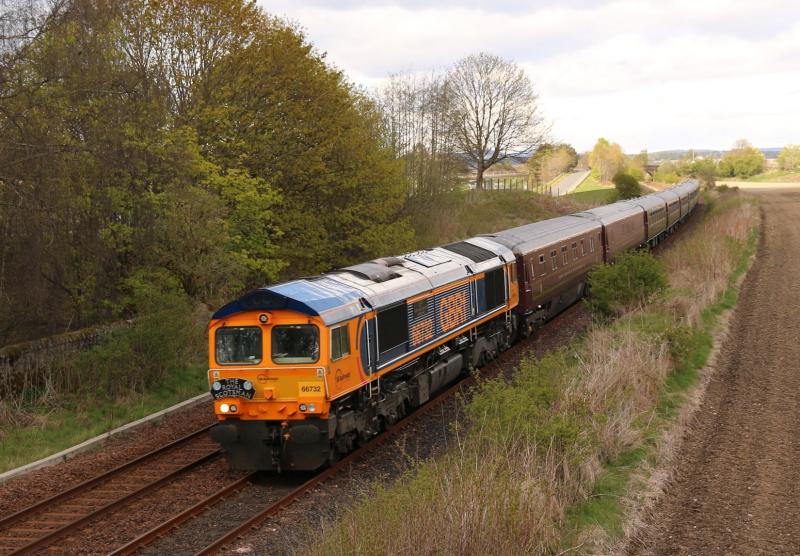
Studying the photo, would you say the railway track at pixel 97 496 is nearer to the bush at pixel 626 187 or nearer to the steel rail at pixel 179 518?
the steel rail at pixel 179 518

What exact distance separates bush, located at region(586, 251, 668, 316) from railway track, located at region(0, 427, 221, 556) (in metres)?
12.2

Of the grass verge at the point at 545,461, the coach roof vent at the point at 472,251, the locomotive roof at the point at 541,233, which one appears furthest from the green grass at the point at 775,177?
the grass verge at the point at 545,461

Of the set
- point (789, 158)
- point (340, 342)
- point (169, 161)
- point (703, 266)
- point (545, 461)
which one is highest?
point (789, 158)

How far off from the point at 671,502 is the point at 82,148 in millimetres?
14089

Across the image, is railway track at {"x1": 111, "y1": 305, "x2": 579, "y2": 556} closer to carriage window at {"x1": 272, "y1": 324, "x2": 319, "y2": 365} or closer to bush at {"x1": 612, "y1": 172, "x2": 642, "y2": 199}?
carriage window at {"x1": 272, "y1": 324, "x2": 319, "y2": 365}

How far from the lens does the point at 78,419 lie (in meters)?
16.0

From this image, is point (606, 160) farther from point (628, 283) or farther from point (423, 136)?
point (628, 283)

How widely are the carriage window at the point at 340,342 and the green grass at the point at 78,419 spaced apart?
6.21m

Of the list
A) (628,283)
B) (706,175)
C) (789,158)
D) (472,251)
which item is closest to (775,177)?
(789,158)

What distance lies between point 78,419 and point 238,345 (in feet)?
18.9

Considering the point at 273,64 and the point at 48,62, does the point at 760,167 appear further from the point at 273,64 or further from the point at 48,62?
the point at 48,62

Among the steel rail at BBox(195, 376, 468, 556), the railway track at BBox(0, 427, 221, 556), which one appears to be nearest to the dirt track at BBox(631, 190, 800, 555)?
the steel rail at BBox(195, 376, 468, 556)

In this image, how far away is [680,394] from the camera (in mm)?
15250

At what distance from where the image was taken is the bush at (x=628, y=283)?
71.1 ft
